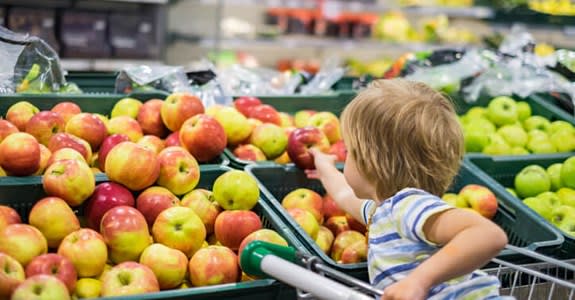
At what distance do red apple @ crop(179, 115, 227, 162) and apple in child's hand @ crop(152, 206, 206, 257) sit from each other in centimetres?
37

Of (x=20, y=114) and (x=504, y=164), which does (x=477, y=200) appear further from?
(x=20, y=114)

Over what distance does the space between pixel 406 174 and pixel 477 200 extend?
28.4 inches

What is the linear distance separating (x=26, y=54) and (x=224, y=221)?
3.91ft

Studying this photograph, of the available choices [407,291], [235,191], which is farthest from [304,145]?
[407,291]

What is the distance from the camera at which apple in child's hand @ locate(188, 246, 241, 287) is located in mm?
1487

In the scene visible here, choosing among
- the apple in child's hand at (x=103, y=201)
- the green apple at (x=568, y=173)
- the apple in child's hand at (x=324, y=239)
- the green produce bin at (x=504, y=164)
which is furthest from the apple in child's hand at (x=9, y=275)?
the green apple at (x=568, y=173)

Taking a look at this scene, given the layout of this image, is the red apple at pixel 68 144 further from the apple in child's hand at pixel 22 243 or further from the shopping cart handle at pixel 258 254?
the shopping cart handle at pixel 258 254

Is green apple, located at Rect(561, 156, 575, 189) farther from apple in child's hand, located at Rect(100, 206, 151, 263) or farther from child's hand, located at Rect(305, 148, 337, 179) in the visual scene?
apple in child's hand, located at Rect(100, 206, 151, 263)

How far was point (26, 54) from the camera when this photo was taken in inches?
94.1

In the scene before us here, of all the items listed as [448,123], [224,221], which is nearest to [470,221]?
[448,123]

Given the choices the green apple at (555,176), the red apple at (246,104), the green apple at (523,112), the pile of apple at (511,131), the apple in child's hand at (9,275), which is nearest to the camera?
the apple in child's hand at (9,275)

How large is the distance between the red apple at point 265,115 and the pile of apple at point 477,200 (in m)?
0.64

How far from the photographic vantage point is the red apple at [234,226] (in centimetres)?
162

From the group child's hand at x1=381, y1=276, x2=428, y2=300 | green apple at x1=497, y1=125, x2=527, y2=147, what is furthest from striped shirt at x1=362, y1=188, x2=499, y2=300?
green apple at x1=497, y1=125, x2=527, y2=147
